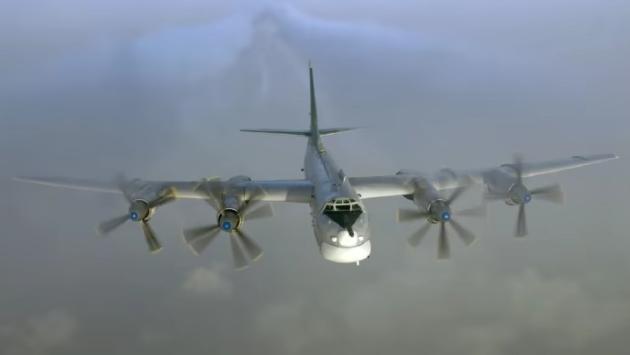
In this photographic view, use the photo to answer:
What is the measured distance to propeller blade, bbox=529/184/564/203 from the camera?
29828 millimetres

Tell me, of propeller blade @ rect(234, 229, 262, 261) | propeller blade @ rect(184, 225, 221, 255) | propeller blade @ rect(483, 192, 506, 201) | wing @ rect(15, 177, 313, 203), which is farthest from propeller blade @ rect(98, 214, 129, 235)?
propeller blade @ rect(483, 192, 506, 201)

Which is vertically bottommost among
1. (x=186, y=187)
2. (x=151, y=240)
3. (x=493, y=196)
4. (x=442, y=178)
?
(x=151, y=240)

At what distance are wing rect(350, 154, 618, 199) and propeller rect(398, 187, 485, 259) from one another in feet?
11.7

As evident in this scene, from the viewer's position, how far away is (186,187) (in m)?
30.8

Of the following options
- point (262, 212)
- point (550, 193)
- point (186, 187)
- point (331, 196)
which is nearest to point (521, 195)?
point (550, 193)

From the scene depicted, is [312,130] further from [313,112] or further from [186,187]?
[186,187]

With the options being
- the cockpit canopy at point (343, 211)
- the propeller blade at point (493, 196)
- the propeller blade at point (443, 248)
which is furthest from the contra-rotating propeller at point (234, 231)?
the propeller blade at point (493, 196)

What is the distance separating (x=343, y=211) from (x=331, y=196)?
1334mm

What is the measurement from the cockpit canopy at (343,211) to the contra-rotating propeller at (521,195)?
11.5 meters

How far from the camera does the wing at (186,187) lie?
30.0m

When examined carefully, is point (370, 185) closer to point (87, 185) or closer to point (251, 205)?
point (251, 205)

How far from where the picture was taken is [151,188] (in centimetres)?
2984

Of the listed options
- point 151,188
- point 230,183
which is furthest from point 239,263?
point 151,188

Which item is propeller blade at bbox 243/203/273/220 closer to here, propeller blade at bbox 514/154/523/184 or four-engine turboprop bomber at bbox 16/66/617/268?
four-engine turboprop bomber at bbox 16/66/617/268
